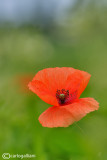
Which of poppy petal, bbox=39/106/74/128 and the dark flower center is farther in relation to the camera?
the dark flower center

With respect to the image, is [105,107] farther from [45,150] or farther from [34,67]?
[34,67]

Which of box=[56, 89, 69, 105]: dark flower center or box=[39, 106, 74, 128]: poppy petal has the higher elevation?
box=[56, 89, 69, 105]: dark flower center
